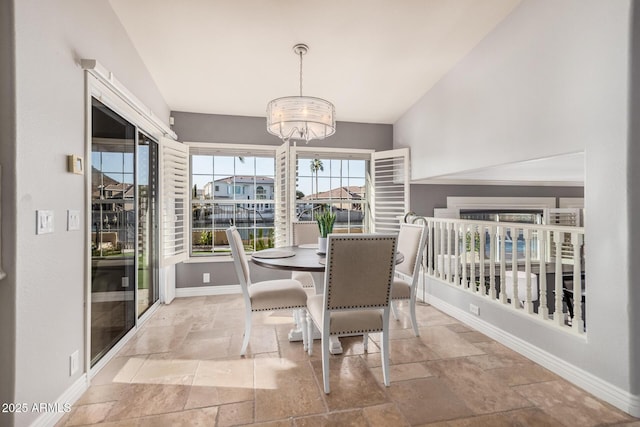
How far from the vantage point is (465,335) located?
3031 mm

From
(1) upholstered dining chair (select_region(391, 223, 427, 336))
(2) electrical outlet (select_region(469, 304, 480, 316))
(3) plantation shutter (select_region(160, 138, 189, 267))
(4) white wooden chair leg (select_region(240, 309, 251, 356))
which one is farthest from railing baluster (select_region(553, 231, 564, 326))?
(3) plantation shutter (select_region(160, 138, 189, 267))

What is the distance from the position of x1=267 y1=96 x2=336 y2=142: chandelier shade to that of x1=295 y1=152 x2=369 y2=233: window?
1.81 meters

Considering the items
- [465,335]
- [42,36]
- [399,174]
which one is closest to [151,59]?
[42,36]

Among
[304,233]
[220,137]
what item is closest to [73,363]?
[304,233]

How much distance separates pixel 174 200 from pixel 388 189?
294cm

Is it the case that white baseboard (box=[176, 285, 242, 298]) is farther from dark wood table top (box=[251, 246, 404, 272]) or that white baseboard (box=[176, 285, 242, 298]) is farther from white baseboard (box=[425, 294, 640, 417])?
white baseboard (box=[425, 294, 640, 417])

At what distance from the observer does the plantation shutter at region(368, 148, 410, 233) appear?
4.57 metres

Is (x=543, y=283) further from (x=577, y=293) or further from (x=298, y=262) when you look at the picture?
(x=298, y=262)

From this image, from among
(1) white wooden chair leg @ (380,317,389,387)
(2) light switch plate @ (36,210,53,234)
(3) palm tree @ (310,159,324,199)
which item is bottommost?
(1) white wooden chair leg @ (380,317,389,387)

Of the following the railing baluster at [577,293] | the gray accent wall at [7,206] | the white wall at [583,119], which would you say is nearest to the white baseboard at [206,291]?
the gray accent wall at [7,206]

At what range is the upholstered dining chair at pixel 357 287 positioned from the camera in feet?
6.77

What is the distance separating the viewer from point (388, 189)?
4852 millimetres

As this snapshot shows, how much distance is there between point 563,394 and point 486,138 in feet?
6.85

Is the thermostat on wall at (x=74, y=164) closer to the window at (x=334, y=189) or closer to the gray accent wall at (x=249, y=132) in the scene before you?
the gray accent wall at (x=249, y=132)
